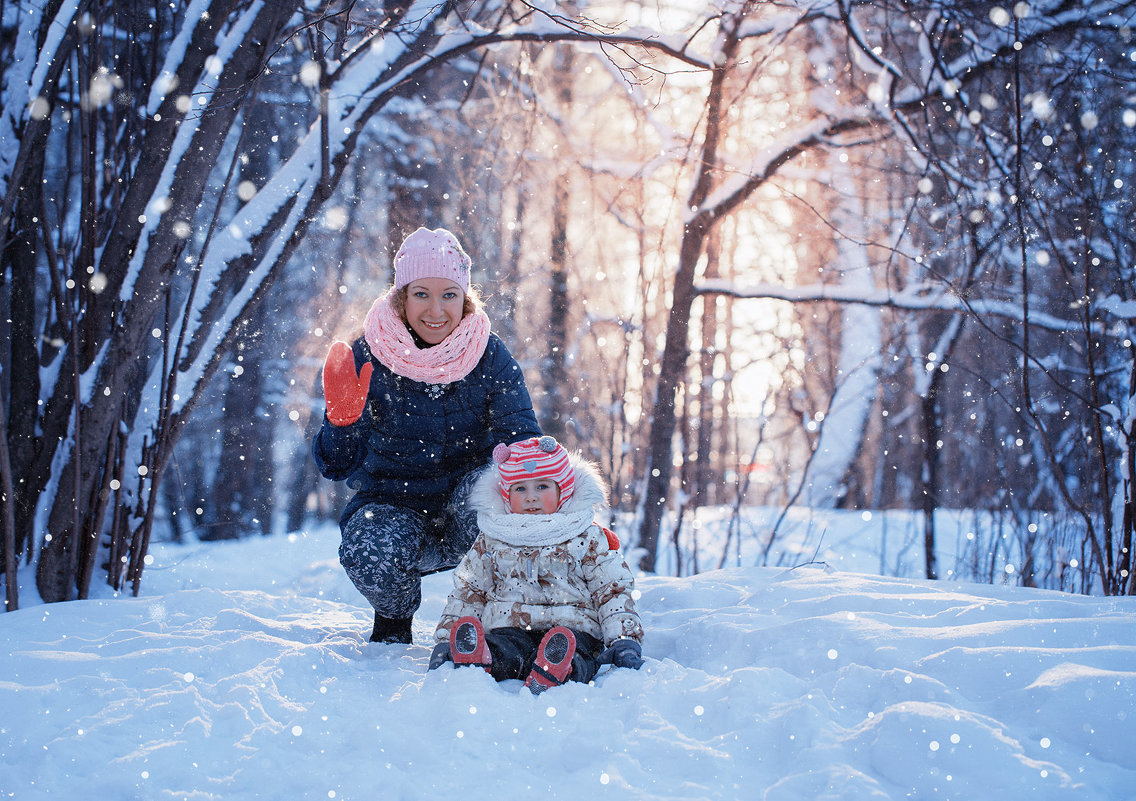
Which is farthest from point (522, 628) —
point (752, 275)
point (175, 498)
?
point (175, 498)

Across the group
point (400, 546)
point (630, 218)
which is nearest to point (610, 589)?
point (400, 546)

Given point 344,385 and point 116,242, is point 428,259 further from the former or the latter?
point 116,242

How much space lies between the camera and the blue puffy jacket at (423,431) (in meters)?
2.58

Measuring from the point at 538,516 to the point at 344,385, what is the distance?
0.75 metres

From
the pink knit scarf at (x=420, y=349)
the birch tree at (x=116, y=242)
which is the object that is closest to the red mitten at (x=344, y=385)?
the pink knit scarf at (x=420, y=349)

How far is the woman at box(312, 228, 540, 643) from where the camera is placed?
94.8 inches

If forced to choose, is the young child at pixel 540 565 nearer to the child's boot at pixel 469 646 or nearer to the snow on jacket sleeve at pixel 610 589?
the snow on jacket sleeve at pixel 610 589

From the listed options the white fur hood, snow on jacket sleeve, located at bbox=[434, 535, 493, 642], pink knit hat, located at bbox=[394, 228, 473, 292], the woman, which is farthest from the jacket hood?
pink knit hat, located at bbox=[394, 228, 473, 292]

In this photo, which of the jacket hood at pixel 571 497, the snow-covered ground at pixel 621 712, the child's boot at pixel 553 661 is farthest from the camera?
the jacket hood at pixel 571 497

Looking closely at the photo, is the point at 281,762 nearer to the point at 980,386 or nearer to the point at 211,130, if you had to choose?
the point at 211,130

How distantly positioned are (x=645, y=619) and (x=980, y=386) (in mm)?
7876

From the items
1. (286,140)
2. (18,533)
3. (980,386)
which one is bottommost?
(18,533)

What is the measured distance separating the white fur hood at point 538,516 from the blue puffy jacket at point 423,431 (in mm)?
283

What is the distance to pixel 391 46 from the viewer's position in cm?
352
